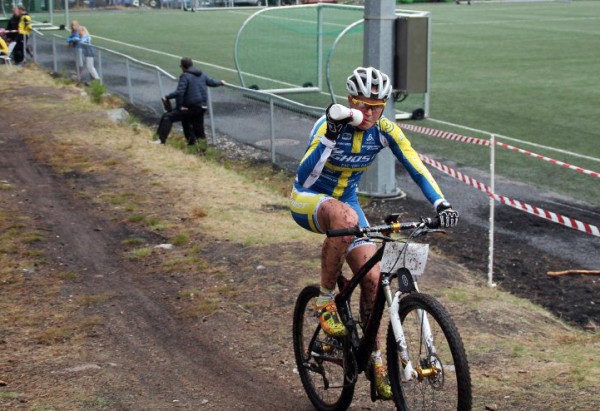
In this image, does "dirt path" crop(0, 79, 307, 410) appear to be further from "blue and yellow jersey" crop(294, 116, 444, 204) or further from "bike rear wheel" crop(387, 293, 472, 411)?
"blue and yellow jersey" crop(294, 116, 444, 204)

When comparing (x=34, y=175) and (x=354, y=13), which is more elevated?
(x=354, y=13)

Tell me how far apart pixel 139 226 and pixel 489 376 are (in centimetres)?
568

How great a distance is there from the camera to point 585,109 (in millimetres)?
22016

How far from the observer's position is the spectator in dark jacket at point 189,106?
18.5m

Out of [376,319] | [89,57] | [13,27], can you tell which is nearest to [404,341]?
[376,319]

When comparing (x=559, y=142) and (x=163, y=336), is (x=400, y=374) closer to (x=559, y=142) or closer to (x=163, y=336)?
(x=163, y=336)

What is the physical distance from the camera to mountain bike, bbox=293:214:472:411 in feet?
17.7

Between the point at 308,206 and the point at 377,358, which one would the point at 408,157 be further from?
the point at 377,358

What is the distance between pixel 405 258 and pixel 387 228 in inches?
7.9

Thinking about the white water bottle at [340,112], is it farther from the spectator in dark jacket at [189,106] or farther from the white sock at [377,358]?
the spectator in dark jacket at [189,106]

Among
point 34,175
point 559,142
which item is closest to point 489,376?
point 34,175

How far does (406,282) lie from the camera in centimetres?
568

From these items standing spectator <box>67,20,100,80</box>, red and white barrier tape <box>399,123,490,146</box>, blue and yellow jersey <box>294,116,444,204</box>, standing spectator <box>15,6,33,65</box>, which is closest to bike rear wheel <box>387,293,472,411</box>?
blue and yellow jersey <box>294,116,444,204</box>

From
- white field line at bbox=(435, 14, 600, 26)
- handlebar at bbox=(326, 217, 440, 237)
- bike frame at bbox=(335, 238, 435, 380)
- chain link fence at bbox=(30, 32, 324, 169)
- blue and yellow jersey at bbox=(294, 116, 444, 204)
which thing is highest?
blue and yellow jersey at bbox=(294, 116, 444, 204)
